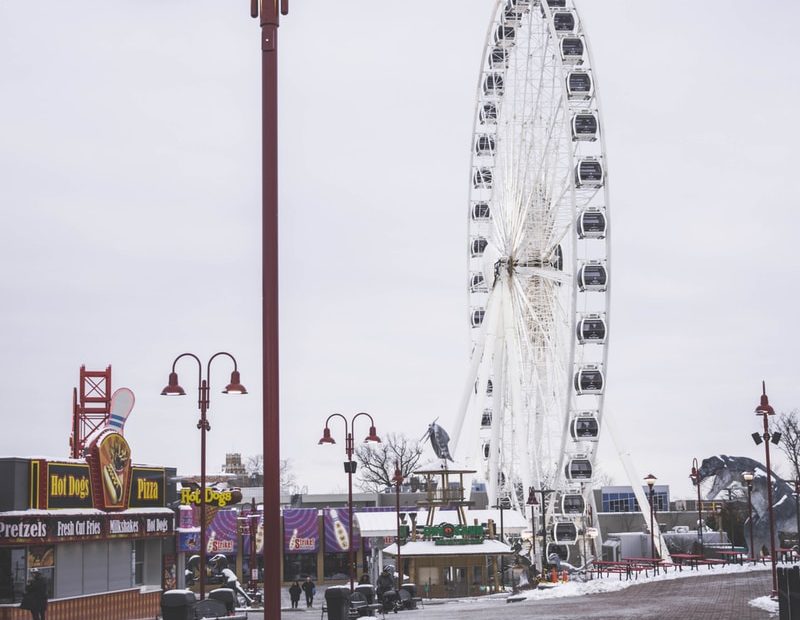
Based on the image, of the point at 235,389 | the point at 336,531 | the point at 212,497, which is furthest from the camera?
the point at 336,531

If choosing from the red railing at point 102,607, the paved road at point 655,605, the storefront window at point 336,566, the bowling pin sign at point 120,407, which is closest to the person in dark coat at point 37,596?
the red railing at point 102,607

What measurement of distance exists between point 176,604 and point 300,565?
54551mm

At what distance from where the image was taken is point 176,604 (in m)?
28.8

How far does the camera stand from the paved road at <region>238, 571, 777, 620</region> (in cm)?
3325

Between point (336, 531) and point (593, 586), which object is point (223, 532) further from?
point (593, 586)

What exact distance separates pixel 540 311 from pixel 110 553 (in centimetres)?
3068

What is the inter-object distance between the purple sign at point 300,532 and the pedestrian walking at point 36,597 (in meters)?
50.1

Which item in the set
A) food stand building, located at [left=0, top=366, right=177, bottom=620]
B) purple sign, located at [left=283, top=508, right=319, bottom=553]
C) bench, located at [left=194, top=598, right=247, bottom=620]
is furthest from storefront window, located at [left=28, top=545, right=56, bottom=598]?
purple sign, located at [left=283, top=508, right=319, bottom=553]

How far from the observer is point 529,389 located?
61.9 metres

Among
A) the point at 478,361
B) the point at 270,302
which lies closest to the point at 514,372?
the point at 478,361

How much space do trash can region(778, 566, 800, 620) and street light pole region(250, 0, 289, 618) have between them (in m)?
14.0

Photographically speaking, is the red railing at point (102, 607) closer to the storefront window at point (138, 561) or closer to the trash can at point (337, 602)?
the storefront window at point (138, 561)

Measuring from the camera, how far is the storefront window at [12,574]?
1259 inches

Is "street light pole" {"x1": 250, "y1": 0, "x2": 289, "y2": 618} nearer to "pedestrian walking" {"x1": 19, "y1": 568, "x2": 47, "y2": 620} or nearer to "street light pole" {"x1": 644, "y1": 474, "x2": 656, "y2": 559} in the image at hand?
"pedestrian walking" {"x1": 19, "y1": 568, "x2": 47, "y2": 620}
